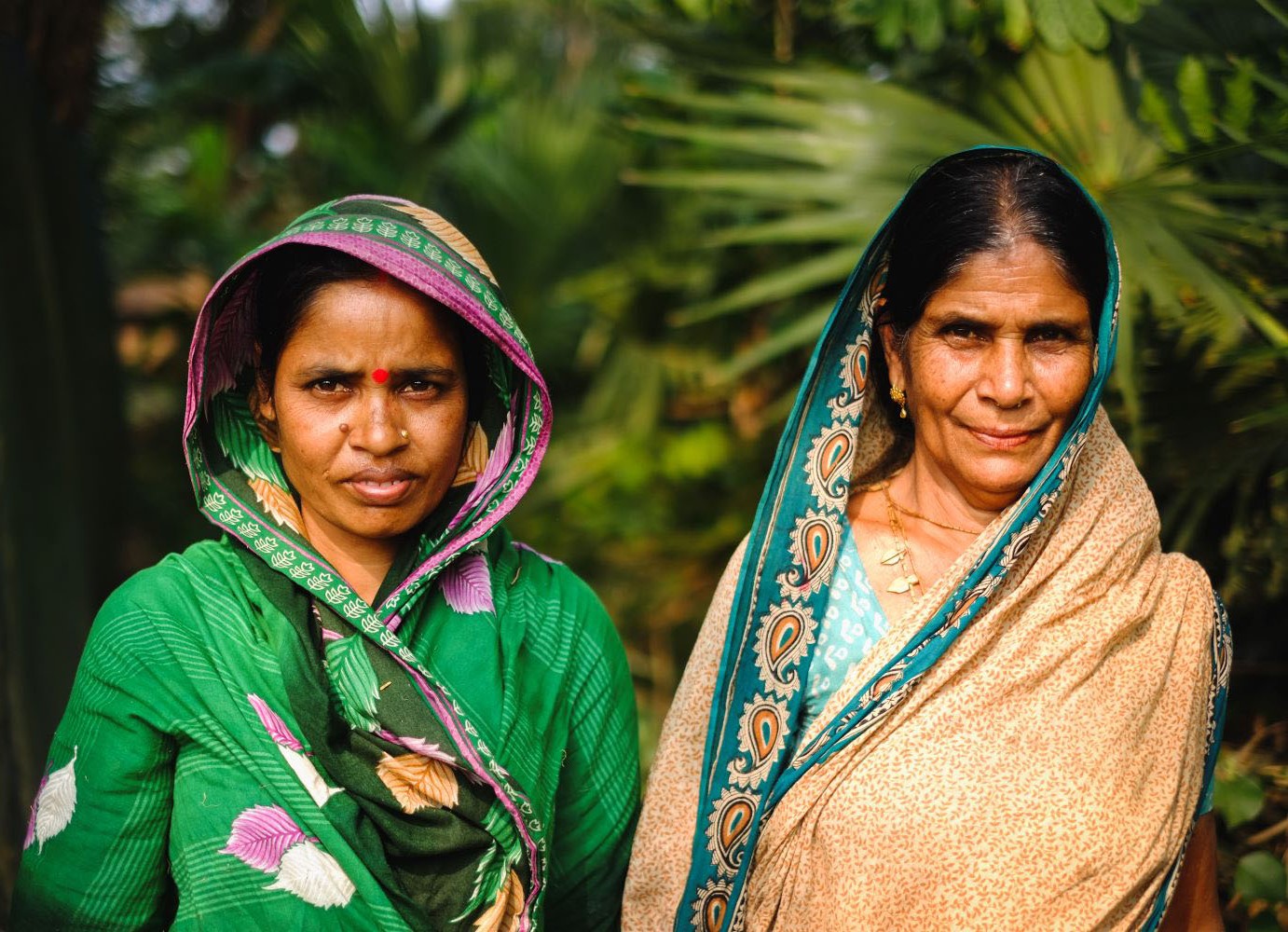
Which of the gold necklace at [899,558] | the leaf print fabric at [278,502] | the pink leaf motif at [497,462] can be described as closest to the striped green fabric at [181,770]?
the leaf print fabric at [278,502]

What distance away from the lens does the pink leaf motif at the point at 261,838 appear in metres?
1.97

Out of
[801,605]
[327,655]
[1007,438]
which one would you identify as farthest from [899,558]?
[327,655]

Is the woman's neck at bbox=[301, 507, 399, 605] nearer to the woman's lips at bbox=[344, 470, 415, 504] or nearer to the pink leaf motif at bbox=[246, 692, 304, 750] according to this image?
the woman's lips at bbox=[344, 470, 415, 504]

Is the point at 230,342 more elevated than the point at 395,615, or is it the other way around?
the point at 230,342

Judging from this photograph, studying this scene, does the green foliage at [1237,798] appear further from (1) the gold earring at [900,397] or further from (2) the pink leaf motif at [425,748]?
(2) the pink leaf motif at [425,748]

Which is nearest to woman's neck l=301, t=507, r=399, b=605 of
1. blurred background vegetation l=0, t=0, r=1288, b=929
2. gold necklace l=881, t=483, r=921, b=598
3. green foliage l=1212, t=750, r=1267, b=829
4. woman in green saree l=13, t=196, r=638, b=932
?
woman in green saree l=13, t=196, r=638, b=932

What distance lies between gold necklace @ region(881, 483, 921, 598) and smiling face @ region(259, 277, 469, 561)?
0.81m

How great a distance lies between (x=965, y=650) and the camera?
2164 mm

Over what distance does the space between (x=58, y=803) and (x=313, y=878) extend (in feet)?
1.38

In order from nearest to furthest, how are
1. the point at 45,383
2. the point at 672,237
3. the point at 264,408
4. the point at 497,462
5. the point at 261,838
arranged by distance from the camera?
the point at 261,838 → the point at 264,408 → the point at 497,462 → the point at 45,383 → the point at 672,237

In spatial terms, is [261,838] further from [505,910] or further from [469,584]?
[469,584]

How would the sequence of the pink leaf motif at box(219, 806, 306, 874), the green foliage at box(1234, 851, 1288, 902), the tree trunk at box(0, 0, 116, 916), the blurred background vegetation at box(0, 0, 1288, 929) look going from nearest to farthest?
the pink leaf motif at box(219, 806, 306, 874) → the green foliage at box(1234, 851, 1288, 902) → the blurred background vegetation at box(0, 0, 1288, 929) → the tree trunk at box(0, 0, 116, 916)

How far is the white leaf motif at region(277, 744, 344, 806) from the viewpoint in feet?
6.54

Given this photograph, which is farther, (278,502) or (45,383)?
(45,383)
